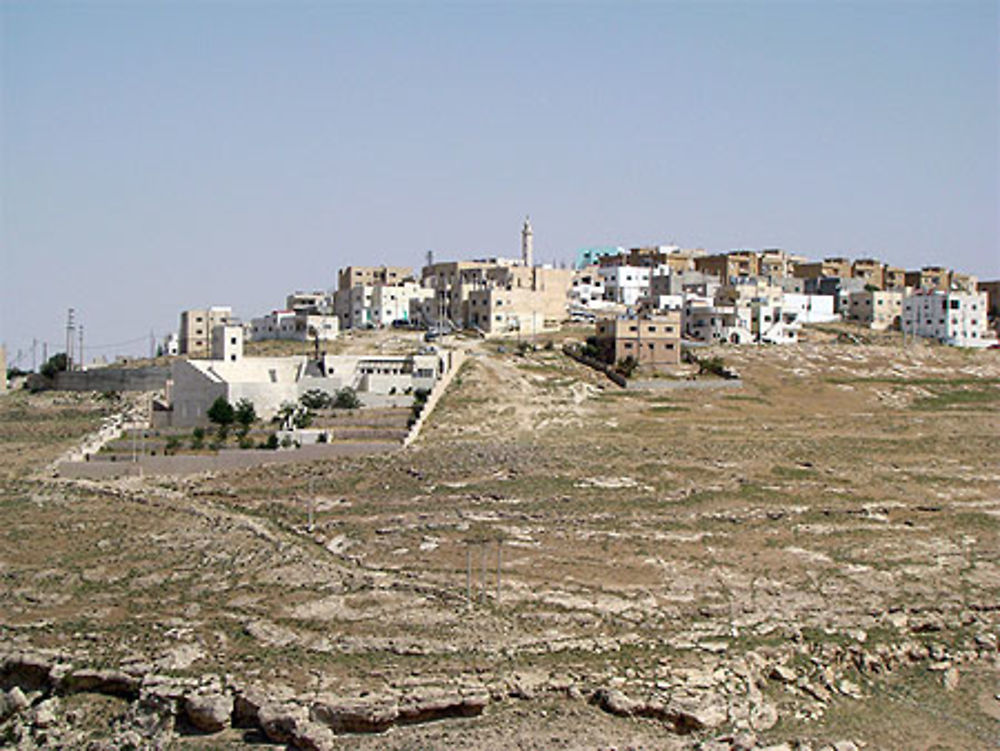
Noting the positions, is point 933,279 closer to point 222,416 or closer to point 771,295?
point 771,295

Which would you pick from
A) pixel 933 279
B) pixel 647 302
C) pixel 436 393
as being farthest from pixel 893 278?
pixel 436 393

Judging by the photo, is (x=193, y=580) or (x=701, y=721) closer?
(x=701, y=721)

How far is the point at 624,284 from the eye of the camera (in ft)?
259

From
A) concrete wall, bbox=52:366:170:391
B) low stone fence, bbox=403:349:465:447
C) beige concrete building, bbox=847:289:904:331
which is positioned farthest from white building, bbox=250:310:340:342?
beige concrete building, bbox=847:289:904:331

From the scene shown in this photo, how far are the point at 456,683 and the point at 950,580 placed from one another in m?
13.2

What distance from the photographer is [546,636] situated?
22.8 m

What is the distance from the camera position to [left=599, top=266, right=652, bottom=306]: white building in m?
78.4

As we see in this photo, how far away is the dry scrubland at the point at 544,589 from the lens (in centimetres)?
1994

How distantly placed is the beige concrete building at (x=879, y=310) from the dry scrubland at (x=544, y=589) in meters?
31.0

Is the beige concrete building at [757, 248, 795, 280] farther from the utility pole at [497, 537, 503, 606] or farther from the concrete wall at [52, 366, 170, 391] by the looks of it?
the utility pole at [497, 537, 503, 606]

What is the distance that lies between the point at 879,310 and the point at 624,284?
50.1 ft

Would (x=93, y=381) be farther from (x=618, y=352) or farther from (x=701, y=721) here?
(x=701, y=721)

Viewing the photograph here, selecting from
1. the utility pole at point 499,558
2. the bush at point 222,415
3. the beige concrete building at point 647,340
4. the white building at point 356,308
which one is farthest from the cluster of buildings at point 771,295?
the utility pole at point 499,558

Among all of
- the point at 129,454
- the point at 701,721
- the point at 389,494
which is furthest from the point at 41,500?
the point at 701,721
